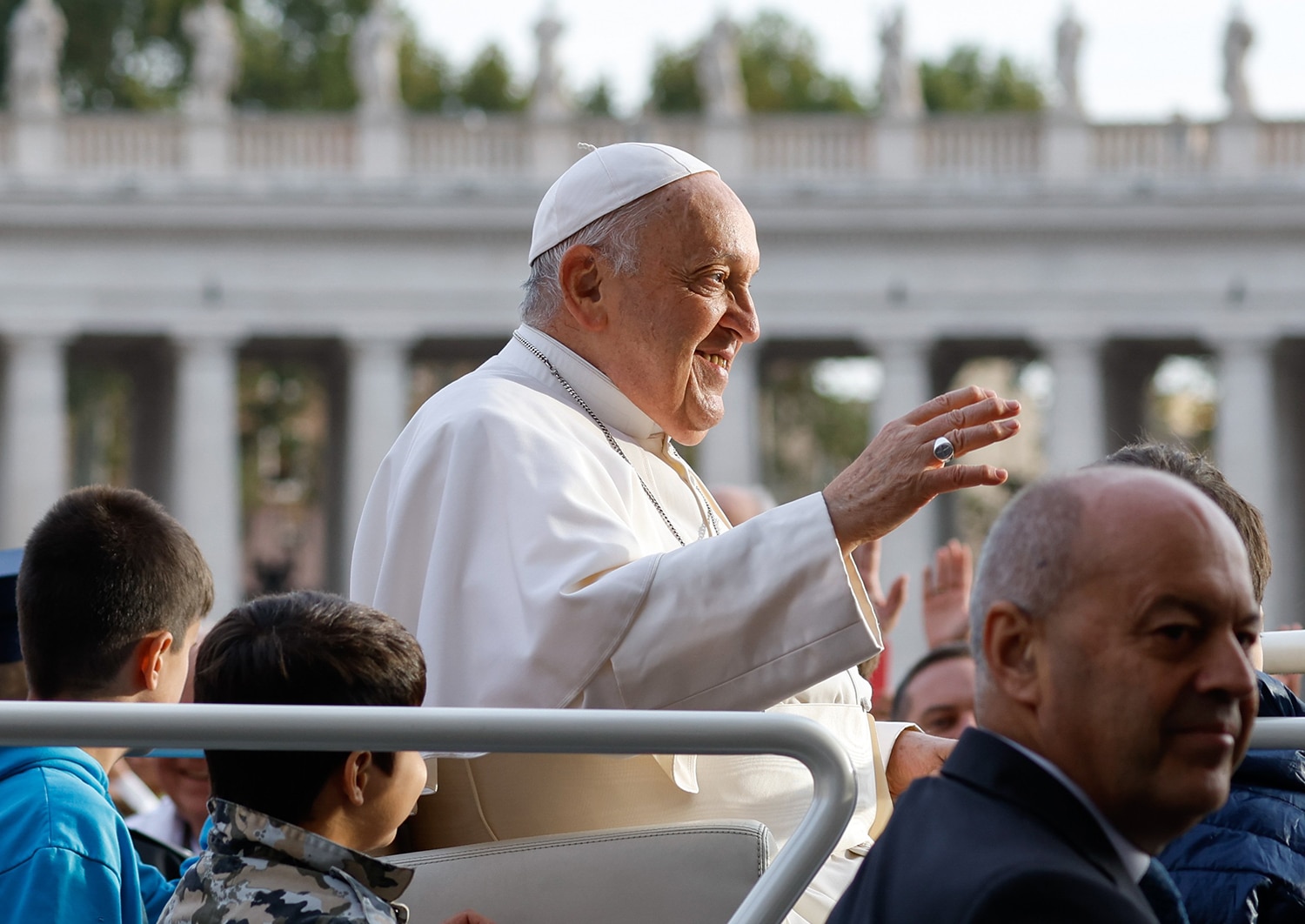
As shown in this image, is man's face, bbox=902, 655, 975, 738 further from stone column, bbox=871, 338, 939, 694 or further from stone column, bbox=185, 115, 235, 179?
stone column, bbox=185, 115, 235, 179

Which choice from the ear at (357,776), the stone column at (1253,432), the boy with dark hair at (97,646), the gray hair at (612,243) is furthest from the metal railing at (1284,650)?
the stone column at (1253,432)

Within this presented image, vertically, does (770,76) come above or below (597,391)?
above

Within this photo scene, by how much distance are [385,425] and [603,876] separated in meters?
35.6

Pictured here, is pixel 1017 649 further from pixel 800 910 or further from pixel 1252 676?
pixel 800 910

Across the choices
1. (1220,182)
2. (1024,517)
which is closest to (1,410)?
(1220,182)

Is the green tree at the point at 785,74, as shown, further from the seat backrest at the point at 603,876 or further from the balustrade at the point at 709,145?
the seat backrest at the point at 603,876

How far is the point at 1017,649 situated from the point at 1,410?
39.5m

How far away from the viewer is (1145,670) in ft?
9.25

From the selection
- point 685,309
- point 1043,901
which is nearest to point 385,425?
point 685,309

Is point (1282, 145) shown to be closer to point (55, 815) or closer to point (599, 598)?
point (599, 598)

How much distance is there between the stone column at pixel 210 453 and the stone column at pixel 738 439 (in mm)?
9408

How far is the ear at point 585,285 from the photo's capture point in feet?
17.6

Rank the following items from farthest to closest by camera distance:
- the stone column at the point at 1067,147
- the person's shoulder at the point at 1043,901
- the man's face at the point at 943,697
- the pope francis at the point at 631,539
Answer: the stone column at the point at 1067,147, the man's face at the point at 943,697, the pope francis at the point at 631,539, the person's shoulder at the point at 1043,901

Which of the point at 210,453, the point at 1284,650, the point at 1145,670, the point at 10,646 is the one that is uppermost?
the point at 1145,670
